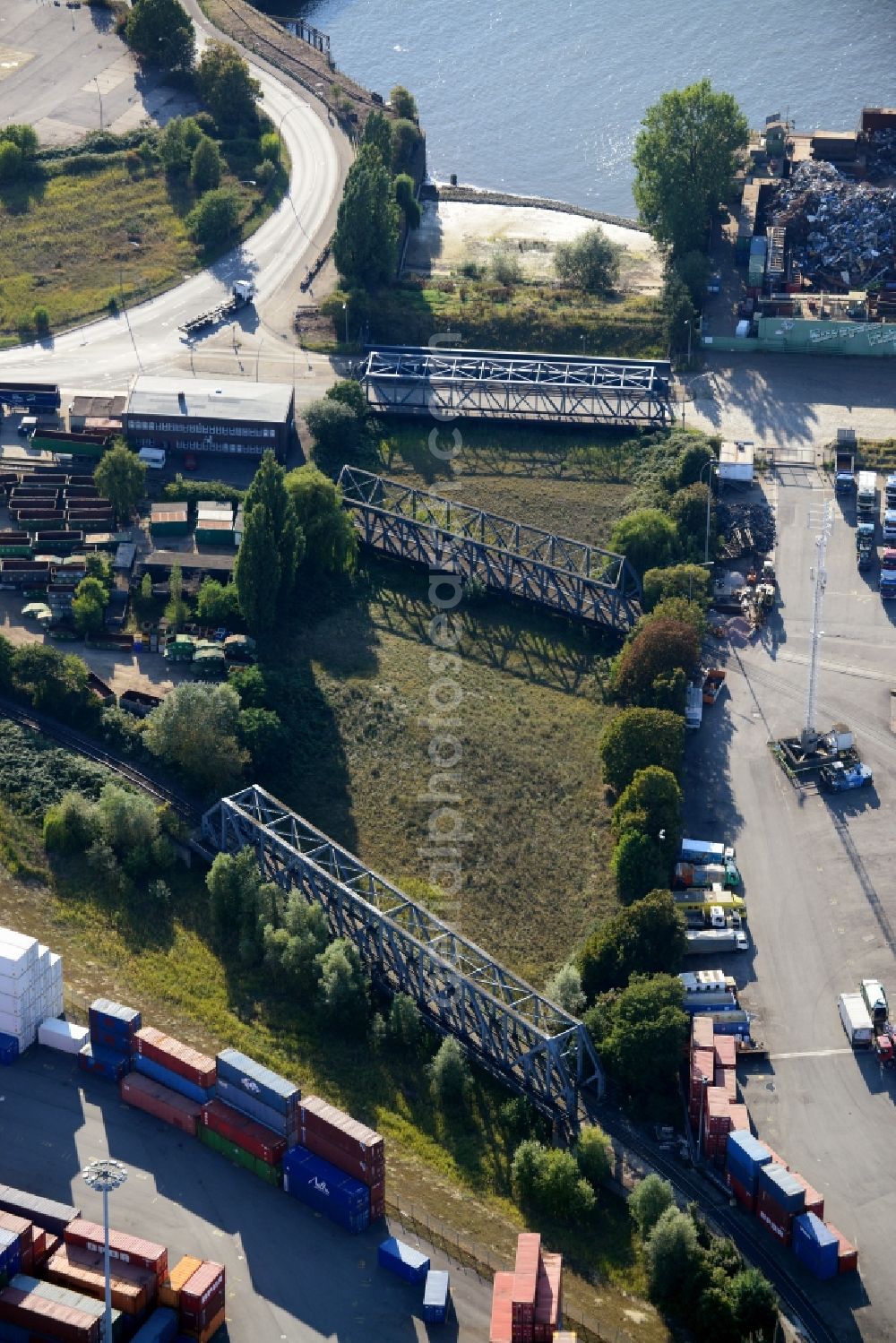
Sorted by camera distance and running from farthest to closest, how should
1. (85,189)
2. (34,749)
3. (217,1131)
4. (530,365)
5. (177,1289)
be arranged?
1. (85,189)
2. (530,365)
3. (34,749)
4. (217,1131)
5. (177,1289)

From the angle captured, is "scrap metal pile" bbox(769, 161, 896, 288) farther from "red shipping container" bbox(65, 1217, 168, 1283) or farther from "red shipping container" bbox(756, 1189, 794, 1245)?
"red shipping container" bbox(65, 1217, 168, 1283)

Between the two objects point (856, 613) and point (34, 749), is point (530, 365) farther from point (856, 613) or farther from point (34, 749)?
point (34, 749)

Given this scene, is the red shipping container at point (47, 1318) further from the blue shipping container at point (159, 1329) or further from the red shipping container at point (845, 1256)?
the red shipping container at point (845, 1256)

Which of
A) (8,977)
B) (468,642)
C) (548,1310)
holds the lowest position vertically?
(548,1310)

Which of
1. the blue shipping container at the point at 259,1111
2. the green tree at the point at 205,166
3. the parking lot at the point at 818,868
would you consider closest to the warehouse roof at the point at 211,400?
the green tree at the point at 205,166

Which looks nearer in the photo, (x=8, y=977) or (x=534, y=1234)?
(x=534, y=1234)

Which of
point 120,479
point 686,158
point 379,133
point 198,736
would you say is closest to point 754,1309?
point 198,736

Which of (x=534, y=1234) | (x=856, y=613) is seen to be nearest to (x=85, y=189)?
(x=856, y=613)

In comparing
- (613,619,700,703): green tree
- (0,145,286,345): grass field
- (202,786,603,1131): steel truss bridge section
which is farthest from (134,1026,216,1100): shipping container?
(0,145,286,345): grass field
